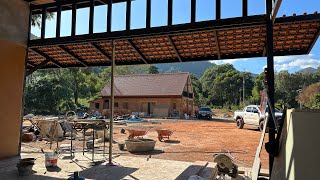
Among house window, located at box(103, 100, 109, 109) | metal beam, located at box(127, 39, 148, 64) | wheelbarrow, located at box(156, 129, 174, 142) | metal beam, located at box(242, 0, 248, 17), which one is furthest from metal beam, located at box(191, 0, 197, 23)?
house window, located at box(103, 100, 109, 109)

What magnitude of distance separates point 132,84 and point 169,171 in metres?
38.0

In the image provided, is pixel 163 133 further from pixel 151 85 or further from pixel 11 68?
pixel 151 85

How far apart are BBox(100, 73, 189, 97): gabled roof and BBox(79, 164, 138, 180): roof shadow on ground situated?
103 ft

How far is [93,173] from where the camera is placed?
6.06 metres

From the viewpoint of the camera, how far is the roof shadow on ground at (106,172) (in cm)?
Result: 582

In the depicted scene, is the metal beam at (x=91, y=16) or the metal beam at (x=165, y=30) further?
the metal beam at (x=91, y=16)

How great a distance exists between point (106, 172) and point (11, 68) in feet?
13.6

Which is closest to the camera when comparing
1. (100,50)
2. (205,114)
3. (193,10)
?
(193,10)

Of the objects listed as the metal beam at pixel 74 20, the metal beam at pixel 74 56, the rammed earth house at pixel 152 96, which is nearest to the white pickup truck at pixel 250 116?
the metal beam at pixel 74 56

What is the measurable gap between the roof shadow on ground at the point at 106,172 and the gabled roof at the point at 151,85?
31.5 m

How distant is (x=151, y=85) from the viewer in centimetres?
4212

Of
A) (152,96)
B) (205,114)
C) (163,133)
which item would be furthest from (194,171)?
(152,96)

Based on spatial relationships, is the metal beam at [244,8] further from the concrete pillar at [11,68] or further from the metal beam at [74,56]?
the concrete pillar at [11,68]

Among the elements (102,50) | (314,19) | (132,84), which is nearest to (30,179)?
(102,50)
